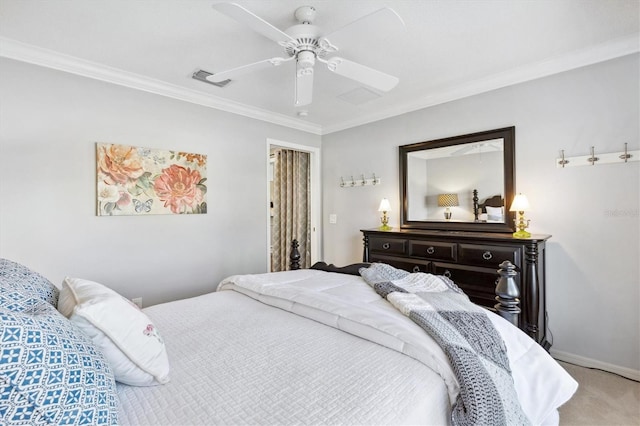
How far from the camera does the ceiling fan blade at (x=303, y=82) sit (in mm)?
2037

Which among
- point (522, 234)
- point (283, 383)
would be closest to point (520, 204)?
point (522, 234)

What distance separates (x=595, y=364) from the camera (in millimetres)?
2465

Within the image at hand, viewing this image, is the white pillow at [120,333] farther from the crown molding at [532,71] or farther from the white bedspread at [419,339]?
the crown molding at [532,71]

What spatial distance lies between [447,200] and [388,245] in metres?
0.75

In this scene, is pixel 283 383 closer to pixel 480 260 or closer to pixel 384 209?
pixel 480 260

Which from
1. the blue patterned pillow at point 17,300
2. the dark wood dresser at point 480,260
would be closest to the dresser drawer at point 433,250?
the dark wood dresser at point 480,260

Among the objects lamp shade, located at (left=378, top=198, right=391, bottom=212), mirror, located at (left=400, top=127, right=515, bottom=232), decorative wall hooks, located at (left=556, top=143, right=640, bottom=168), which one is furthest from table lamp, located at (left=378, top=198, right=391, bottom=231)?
decorative wall hooks, located at (left=556, top=143, right=640, bottom=168)

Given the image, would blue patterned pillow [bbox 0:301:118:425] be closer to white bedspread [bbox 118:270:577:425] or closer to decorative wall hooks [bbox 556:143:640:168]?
white bedspread [bbox 118:270:577:425]

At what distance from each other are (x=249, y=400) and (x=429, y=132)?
319 cm

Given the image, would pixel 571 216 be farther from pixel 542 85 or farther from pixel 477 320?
pixel 477 320

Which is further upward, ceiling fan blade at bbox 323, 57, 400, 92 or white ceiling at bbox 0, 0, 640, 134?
white ceiling at bbox 0, 0, 640, 134

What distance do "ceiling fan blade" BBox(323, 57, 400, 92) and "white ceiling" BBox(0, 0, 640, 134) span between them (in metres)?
0.25

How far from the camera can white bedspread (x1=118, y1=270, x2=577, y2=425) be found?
0.87 meters

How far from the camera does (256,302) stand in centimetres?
185
